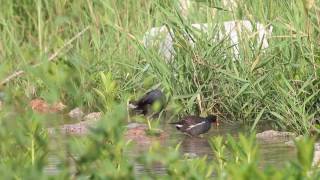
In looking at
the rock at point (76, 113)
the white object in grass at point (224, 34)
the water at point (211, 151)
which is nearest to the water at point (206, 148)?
the water at point (211, 151)

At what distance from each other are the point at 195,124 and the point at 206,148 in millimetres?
225

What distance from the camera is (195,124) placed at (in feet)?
26.8

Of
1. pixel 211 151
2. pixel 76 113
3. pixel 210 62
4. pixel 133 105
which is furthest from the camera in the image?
pixel 133 105

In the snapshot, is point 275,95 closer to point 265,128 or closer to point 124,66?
point 265,128

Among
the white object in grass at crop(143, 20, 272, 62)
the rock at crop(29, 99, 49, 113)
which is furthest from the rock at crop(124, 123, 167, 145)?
the white object in grass at crop(143, 20, 272, 62)

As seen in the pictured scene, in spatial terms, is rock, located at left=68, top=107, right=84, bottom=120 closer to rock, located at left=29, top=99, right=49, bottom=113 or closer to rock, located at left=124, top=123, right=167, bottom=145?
rock, located at left=29, top=99, right=49, bottom=113

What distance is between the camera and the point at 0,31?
440 inches

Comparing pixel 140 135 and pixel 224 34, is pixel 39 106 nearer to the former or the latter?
pixel 140 135

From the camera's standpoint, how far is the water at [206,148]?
6.59m

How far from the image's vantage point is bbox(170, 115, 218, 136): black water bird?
825cm

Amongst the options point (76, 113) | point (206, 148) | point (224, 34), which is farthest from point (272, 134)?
point (76, 113)

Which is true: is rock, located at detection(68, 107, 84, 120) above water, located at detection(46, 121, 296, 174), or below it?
above

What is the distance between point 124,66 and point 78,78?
6407 millimetres

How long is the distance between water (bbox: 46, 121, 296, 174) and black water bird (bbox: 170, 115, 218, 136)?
8cm
